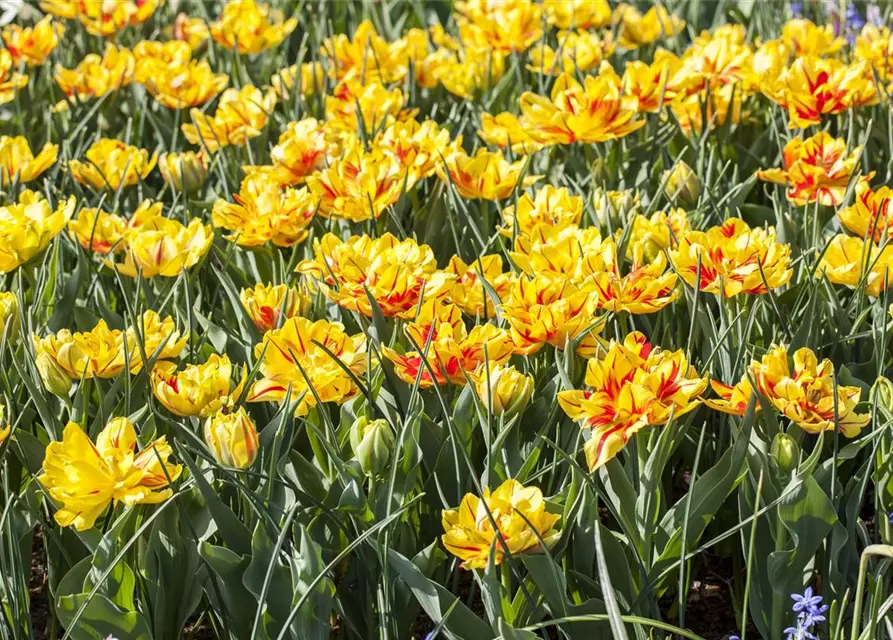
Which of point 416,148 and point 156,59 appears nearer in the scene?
A: point 416,148

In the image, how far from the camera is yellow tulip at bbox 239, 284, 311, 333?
51.6 inches

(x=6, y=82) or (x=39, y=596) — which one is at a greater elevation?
(x=6, y=82)

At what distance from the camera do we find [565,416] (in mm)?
1258

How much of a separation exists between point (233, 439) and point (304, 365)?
123mm

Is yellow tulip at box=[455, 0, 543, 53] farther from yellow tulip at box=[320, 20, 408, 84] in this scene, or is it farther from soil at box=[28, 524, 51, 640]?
soil at box=[28, 524, 51, 640]

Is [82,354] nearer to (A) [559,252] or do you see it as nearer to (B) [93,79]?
(A) [559,252]

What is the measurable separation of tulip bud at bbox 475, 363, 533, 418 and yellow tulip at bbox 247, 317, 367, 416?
0.44ft

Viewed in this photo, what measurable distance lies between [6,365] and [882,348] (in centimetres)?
103

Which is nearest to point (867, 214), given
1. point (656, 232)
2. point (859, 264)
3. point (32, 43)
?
point (859, 264)

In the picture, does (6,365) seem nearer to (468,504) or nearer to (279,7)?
(468,504)

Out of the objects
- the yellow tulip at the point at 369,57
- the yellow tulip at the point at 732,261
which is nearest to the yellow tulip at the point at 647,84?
the yellow tulip at the point at 732,261

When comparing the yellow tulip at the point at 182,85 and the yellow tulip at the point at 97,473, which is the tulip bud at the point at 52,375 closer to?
the yellow tulip at the point at 97,473

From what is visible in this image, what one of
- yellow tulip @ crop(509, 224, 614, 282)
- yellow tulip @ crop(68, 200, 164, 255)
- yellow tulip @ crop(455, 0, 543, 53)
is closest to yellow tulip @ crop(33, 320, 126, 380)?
yellow tulip @ crop(68, 200, 164, 255)

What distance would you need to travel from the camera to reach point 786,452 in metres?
1.11
